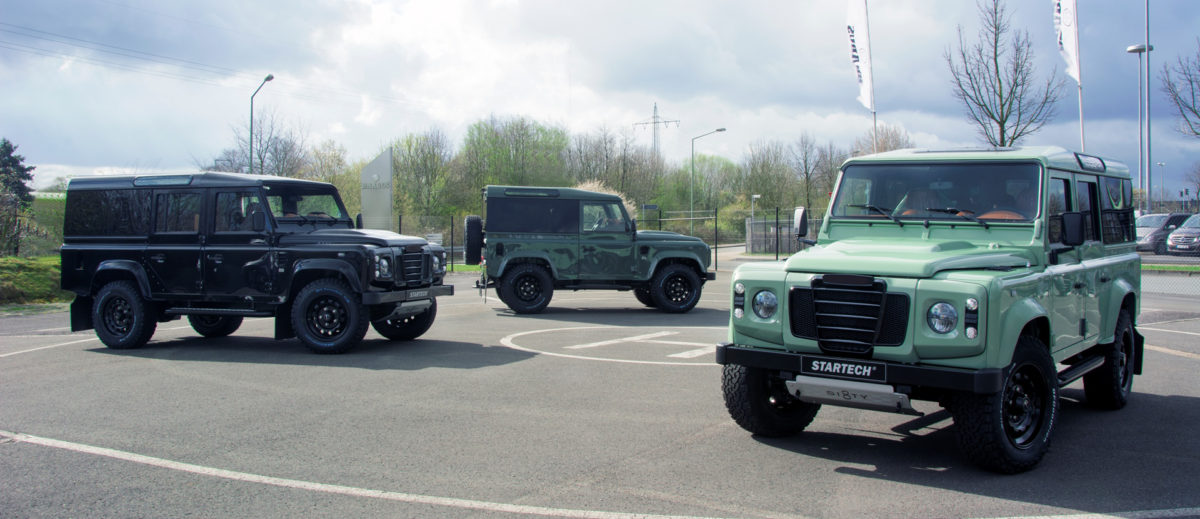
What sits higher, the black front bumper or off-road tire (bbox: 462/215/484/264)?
off-road tire (bbox: 462/215/484/264)

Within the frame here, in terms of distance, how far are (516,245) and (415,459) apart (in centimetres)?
978

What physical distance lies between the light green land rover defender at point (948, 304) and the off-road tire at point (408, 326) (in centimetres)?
614

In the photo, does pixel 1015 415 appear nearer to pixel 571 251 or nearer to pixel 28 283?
pixel 571 251

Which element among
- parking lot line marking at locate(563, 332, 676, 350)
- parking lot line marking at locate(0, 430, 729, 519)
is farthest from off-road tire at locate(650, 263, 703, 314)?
parking lot line marking at locate(0, 430, 729, 519)

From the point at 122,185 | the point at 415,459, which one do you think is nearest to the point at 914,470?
the point at 415,459

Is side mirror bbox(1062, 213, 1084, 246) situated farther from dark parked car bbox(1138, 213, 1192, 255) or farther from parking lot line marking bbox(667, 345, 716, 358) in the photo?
dark parked car bbox(1138, 213, 1192, 255)

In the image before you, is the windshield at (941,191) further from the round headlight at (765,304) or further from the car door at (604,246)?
the car door at (604,246)

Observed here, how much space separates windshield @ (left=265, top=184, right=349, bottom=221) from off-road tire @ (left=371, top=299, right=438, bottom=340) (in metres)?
1.67

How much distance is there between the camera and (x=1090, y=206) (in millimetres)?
7160

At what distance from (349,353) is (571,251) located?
227 inches

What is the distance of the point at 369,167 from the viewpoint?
115ft

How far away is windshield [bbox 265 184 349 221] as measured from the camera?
10.9 metres

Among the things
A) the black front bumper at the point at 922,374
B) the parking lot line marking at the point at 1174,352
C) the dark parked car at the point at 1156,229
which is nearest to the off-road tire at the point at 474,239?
the black front bumper at the point at 922,374

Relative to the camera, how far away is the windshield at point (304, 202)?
35.9 feet
